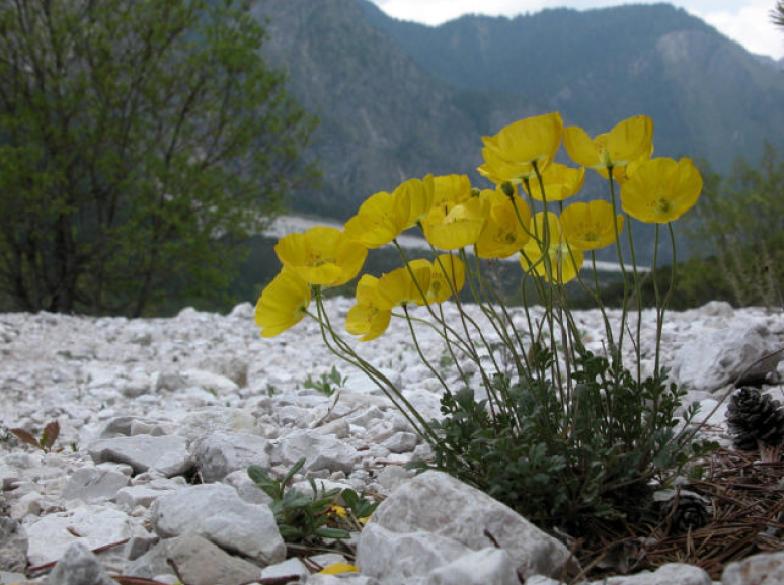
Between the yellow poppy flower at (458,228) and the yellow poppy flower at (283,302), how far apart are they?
0.32m

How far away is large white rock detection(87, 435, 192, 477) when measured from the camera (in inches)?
93.1

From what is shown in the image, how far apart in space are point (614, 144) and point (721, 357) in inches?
87.3

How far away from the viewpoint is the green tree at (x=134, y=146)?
12109 mm

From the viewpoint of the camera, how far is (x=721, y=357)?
11.1 ft

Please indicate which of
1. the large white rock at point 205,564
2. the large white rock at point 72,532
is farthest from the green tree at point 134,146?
the large white rock at point 205,564

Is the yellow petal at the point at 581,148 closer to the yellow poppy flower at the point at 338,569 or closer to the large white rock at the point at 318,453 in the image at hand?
the yellow poppy flower at the point at 338,569

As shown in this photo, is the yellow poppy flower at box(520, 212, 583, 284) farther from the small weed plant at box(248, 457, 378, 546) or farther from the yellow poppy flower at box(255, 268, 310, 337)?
the small weed plant at box(248, 457, 378, 546)

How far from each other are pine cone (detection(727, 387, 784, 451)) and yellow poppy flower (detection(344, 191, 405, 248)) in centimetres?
130

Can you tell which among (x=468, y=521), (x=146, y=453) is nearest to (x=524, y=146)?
(x=468, y=521)

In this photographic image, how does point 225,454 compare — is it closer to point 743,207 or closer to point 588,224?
point 588,224

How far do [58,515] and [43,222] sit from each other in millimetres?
12590

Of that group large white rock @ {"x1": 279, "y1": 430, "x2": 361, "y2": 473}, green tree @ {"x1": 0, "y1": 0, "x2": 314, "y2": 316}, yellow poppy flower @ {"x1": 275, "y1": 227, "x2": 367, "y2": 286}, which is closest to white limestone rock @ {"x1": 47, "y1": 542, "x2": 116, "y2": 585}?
yellow poppy flower @ {"x1": 275, "y1": 227, "x2": 367, "y2": 286}

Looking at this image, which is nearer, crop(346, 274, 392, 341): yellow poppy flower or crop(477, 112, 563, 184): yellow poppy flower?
crop(477, 112, 563, 184): yellow poppy flower

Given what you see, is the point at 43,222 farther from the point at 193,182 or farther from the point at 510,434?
the point at 510,434
